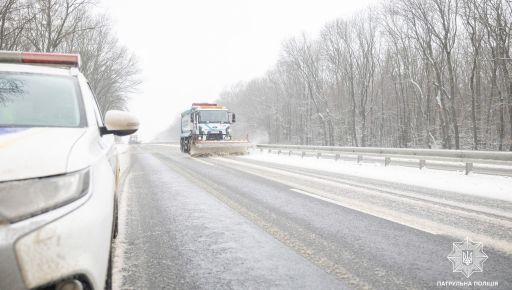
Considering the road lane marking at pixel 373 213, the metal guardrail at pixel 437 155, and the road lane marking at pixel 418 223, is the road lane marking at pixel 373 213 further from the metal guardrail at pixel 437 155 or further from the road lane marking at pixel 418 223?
the metal guardrail at pixel 437 155

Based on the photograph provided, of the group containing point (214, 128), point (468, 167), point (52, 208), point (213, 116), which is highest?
point (213, 116)

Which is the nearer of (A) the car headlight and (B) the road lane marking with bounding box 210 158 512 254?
(A) the car headlight

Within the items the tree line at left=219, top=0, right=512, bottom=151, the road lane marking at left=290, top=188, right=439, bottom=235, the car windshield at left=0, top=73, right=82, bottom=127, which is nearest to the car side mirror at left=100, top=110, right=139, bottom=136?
the car windshield at left=0, top=73, right=82, bottom=127

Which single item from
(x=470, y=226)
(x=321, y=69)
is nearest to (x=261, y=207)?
(x=470, y=226)

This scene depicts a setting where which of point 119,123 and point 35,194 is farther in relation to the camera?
point 119,123

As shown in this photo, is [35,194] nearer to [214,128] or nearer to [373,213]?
[373,213]

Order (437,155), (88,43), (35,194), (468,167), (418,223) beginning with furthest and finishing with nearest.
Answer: (88,43), (437,155), (468,167), (418,223), (35,194)

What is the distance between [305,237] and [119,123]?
2.55 meters

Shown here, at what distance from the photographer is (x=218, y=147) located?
2278 centimetres

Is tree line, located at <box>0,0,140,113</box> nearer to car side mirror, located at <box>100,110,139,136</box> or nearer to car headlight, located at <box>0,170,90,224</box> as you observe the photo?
car side mirror, located at <box>100,110,139,136</box>

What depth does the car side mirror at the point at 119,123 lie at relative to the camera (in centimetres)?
308

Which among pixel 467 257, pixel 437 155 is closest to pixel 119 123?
pixel 467 257

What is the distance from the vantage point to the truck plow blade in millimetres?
22172

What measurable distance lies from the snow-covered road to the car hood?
1456mm
